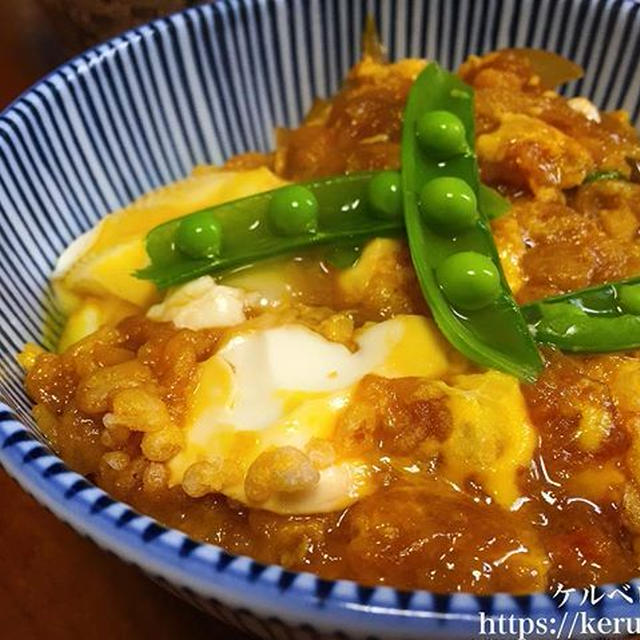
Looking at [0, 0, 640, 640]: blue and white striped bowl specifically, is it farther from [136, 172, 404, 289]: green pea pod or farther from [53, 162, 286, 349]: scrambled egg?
[136, 172, 404, 289]: green pea pod

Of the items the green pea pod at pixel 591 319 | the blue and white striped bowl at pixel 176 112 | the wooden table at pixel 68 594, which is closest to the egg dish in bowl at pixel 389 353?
the green pea pod at pixel 591 319

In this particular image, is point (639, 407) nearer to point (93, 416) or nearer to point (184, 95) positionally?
point (93, 416)

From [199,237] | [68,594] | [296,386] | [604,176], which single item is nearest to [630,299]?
[604,176]

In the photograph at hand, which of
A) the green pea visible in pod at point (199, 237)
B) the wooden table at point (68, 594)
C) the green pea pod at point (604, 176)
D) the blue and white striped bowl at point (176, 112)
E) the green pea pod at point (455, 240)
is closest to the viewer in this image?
the blue and white striped bowl at point (176, 112)

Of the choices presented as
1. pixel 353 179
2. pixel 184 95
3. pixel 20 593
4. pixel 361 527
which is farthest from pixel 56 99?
pixel 361 527

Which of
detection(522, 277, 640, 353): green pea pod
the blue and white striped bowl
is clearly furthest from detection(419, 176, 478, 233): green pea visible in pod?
the blue and white striped bowl

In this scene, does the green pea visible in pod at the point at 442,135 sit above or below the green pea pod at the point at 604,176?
above

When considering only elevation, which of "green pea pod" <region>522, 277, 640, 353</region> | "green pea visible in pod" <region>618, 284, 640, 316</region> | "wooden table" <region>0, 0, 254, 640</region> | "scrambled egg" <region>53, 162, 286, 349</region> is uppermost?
"green pea visible in pod" <region>618, 284, 640, 316</region>

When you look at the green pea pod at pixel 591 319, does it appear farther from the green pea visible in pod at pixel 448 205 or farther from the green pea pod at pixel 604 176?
the green pea pod at pixel 604 176

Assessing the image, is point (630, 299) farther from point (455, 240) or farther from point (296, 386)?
point (296, 386)
